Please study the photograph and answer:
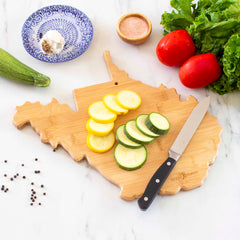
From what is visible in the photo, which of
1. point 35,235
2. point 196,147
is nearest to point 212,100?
point 196,147

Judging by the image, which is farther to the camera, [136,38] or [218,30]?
[136,38]

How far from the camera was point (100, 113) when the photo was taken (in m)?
2.20

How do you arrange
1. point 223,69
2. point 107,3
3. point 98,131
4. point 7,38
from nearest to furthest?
point 98,131 → point 223,69 → point 7,38 → point 107,3

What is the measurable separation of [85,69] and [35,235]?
1184 mm

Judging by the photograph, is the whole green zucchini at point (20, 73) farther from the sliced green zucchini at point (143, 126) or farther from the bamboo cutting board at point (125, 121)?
the sliced green zucchini at point (143, 126)

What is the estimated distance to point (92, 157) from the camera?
213 cm

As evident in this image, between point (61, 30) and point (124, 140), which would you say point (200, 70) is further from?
point (61, 30)

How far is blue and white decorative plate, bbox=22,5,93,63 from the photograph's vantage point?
253 centimetres

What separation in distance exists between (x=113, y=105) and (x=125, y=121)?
14 cm

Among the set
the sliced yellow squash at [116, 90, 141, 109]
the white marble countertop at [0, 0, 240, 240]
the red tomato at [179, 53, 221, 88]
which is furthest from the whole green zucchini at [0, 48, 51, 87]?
the red tomato at [179, 53, 221, 88]

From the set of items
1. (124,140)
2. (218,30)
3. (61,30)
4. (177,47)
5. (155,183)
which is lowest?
(155,183)

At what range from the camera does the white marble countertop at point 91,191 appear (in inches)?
78.0

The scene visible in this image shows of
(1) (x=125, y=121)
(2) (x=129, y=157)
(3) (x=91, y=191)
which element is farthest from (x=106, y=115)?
(3) (x=91, y=191)

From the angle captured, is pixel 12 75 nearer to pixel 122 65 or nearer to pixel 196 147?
pixel 122 65
